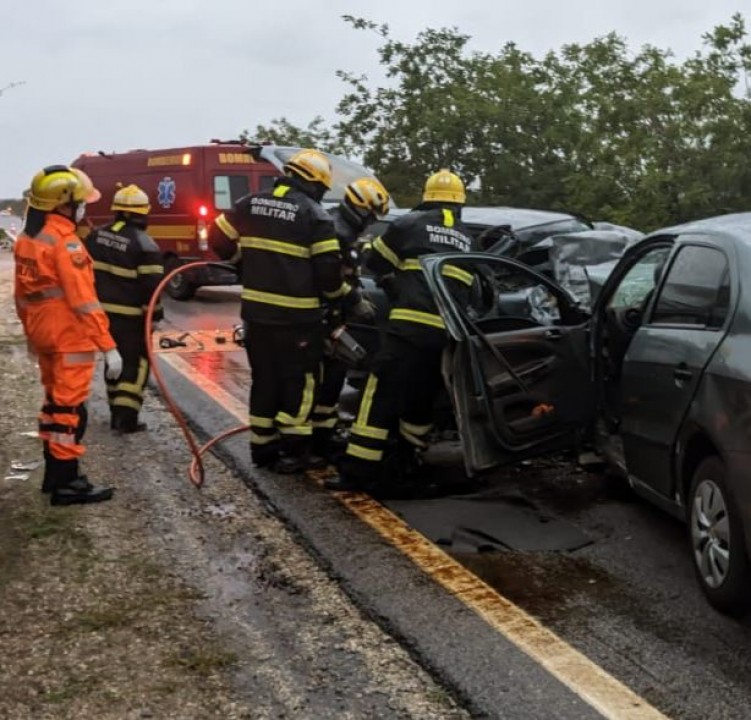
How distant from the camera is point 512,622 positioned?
12.4 feet

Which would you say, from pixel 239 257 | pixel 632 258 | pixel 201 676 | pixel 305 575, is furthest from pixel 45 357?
pixel 632 258

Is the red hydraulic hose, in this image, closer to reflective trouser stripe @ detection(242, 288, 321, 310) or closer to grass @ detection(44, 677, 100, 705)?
reflective trouser stripe @ detection(242, 288, 321, 310)

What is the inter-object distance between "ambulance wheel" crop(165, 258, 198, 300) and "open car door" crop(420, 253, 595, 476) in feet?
32.1

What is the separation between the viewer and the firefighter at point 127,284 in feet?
22.8

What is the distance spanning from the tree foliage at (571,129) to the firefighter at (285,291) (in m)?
8.86

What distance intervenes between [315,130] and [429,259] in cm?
1876

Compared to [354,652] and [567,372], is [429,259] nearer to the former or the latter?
[567,372]


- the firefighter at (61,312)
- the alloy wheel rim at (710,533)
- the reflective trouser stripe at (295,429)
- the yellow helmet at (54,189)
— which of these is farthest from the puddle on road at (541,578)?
the yellow helmet at (54,189)

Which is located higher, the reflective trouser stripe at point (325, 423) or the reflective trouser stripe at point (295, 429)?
the reflective trouser stripe at point (295, 429)

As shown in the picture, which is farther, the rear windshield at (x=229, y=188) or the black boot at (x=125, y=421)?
the rear windshield at (x=229, y=188)

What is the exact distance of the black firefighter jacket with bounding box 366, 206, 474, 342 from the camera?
18.2ft

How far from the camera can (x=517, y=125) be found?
58.4 ft

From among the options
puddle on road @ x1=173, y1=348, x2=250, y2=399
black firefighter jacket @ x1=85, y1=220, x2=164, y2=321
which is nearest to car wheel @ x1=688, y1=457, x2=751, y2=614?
black firefighter jacket @ x1=85, y1=220, x2=164, y2=321

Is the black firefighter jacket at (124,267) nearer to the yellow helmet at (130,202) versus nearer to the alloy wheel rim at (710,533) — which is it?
the yellow helmet at (130,202)
